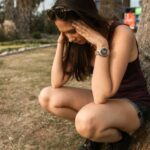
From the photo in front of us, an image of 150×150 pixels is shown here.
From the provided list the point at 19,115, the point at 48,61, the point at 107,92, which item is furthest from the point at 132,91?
the point at 48,61

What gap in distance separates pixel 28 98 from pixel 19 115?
2.41ft

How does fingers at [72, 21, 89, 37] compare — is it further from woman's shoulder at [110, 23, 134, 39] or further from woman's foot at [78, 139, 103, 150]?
woman's foot at [78, 139, 103, 150]

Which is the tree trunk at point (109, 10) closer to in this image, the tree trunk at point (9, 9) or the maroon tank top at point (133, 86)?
the maroon tank top at point (133, 86)

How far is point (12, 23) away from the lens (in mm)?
19609

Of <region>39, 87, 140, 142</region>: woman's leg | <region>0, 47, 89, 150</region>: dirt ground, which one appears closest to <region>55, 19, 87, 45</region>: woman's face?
<region>39, 87, 140, 142</region>: woman's leg

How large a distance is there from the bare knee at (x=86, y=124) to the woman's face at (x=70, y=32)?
491 mm

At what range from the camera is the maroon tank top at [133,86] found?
3.38 m

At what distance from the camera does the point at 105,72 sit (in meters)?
3.20

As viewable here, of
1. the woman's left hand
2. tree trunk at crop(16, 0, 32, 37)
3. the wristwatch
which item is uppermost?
the woman's left hand

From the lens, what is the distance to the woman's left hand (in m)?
3.21

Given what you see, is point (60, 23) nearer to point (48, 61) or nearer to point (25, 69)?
point (25, 69)

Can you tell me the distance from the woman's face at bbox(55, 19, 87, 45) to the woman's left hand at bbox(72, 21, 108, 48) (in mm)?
41

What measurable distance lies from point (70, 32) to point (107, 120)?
630 millimetres

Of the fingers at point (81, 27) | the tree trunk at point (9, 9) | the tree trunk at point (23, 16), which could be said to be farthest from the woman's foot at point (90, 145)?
the tree trunk at point (9, 9)
